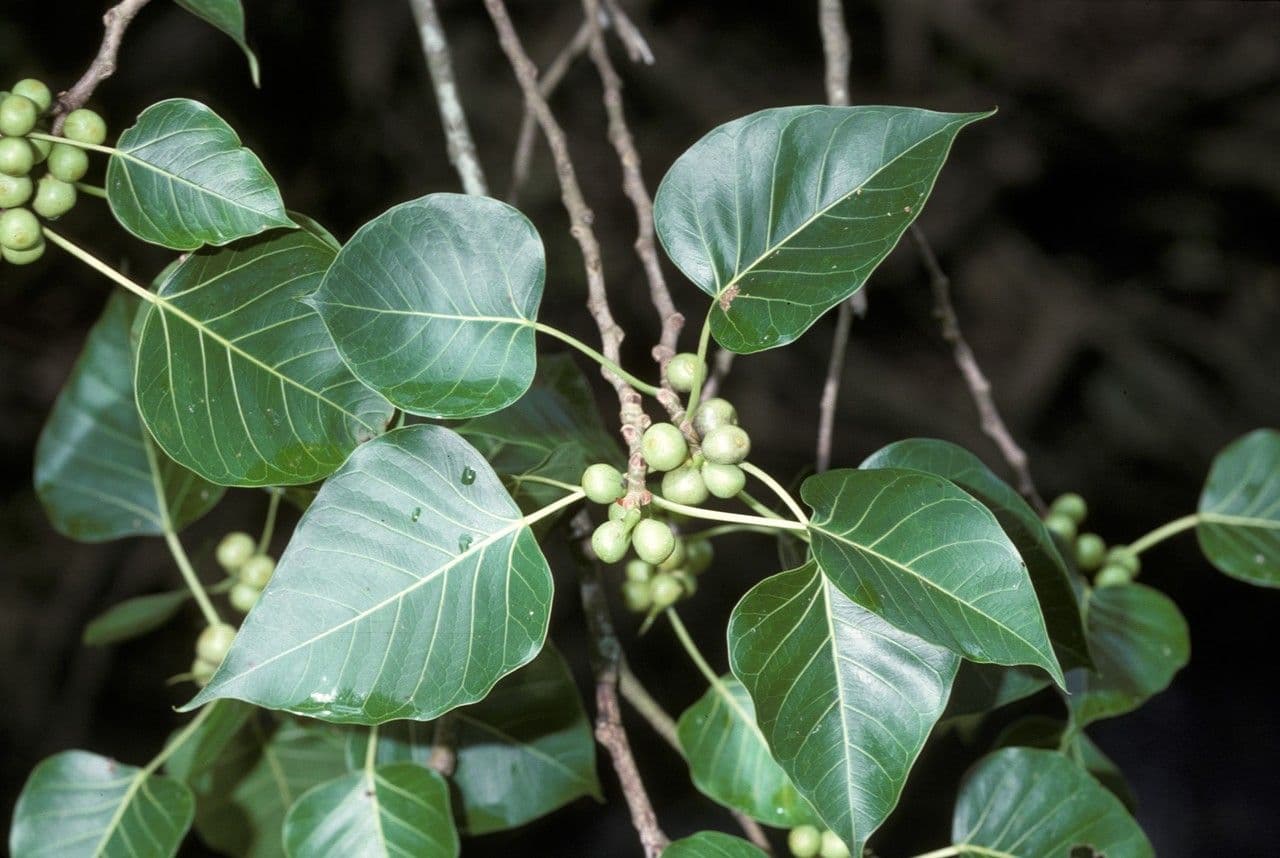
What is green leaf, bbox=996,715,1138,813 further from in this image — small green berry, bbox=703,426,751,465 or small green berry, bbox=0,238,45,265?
small green berry, bbox=0,238,45,265

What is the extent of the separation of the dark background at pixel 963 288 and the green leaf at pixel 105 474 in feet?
2.86

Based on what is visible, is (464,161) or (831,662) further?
(464,161)

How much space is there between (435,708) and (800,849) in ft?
1.30

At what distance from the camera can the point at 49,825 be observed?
815mm

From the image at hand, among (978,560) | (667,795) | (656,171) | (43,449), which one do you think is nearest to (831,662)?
(978,560)

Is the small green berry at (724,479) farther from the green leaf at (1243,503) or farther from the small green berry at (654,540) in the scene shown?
the green leaf at (1243,503)

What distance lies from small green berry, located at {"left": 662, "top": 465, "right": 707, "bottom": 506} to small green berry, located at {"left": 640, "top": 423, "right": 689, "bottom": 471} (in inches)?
0.8

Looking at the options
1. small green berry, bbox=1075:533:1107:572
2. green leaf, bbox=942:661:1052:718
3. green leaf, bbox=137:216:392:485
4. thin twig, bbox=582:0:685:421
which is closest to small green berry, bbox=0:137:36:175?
green leaf, bbox=137:216:392:485

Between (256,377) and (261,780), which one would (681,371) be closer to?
(256,377)

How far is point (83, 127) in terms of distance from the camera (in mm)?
620

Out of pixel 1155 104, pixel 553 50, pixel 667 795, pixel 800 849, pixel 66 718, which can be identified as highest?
pixel 553 50

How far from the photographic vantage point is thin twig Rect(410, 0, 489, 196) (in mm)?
879

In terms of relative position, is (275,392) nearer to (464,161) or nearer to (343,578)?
(343,578)

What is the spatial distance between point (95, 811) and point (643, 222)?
594 mm
